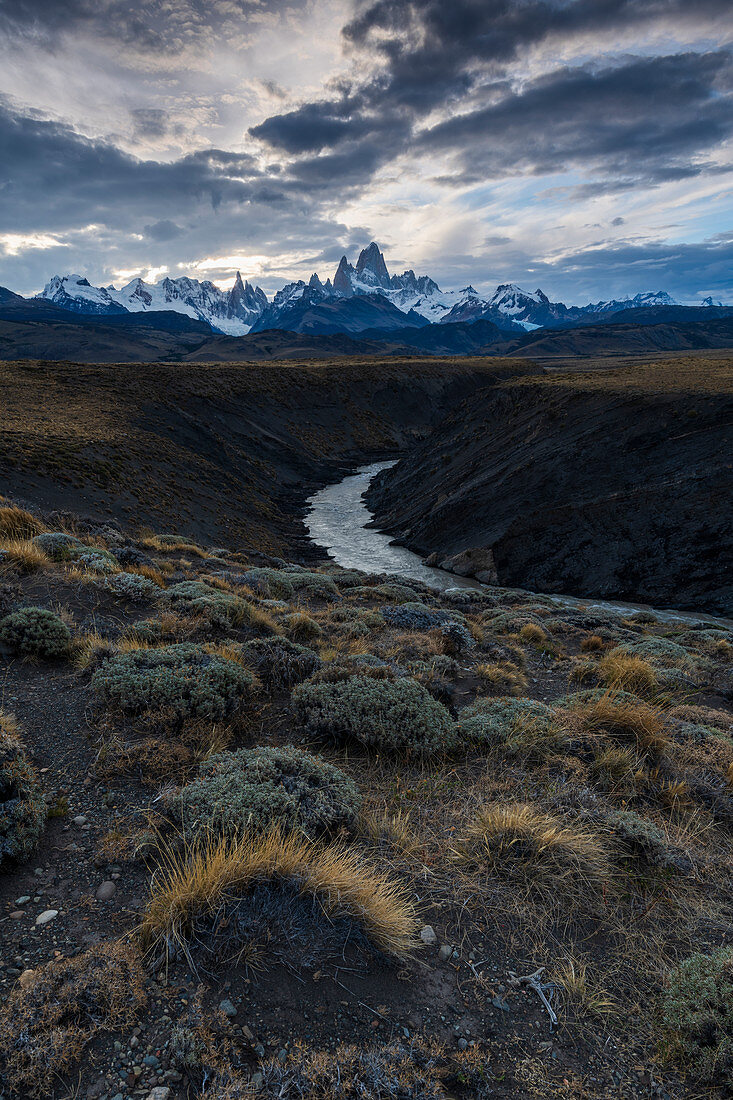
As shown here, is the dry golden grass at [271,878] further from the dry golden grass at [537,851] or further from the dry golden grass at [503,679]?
the dry golden grass at [503,679]

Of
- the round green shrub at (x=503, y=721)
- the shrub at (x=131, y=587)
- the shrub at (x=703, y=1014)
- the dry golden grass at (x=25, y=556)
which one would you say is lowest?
the round green shrub at (x=503, y=721)

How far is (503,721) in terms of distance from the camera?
6.04 meters

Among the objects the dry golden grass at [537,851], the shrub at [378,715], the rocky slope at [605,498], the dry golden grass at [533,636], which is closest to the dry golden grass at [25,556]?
the shrub at [378,715]

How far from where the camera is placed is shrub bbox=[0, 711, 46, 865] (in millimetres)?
3461

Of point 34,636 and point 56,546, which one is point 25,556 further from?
point 34,636

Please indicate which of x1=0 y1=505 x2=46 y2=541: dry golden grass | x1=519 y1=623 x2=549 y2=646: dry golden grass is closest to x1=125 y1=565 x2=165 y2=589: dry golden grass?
x1=0 y1=505 x2=46 y2=541: dry golden grass

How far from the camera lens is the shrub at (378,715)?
18.4ft

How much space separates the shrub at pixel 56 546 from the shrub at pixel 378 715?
273 inches

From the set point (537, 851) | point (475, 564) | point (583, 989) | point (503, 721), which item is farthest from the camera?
point (475, 564)

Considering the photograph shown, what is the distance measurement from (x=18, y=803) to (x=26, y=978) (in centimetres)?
143

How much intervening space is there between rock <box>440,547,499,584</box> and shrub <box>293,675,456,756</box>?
74.9 feet

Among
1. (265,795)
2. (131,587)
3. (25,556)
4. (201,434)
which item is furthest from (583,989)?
(201,434)

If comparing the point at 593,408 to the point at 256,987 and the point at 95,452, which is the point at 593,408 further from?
the point at 256,987

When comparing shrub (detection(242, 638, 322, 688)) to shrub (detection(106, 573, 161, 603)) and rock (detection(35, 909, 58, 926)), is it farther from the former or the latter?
rock (detection(35, 909, 58, 926))
